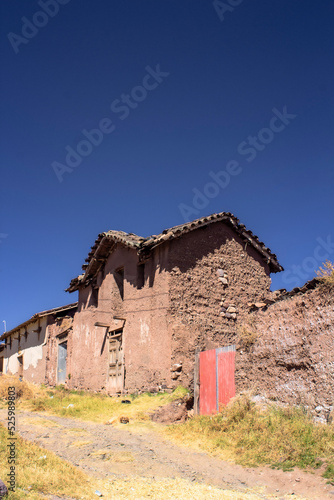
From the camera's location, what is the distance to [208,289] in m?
15.2

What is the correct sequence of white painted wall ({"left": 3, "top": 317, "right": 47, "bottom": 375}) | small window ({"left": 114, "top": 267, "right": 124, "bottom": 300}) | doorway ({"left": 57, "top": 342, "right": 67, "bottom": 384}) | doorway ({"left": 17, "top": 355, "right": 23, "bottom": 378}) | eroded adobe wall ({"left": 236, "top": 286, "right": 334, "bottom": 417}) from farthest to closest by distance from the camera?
doorway ({"left": 17, "top": 355, "right": 23, "bottom": 378}) < white painted wall ({"left": 3, "top": 317, "right": 47, "bottom": 375}) < doorway ({"left": 57, "top": 342, "right": 67, "bottom": 384}) < small window ({"left": 114, "top": 267, "right": 124, "bottom": 300}) < eroded adobe wall ({"left": 236, "top": 286, "right": 334, "bottom": 417})

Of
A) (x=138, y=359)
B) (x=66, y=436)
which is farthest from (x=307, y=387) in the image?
(x=138, y=359)

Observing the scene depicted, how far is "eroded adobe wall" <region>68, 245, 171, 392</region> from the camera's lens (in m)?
14.3

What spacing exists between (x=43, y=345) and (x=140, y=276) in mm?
11491

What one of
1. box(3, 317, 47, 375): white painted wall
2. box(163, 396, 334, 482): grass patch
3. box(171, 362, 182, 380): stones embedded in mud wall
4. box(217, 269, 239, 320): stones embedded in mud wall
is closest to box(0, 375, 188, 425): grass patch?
box(171, 362, 182, 380): stones embedded in mud wall

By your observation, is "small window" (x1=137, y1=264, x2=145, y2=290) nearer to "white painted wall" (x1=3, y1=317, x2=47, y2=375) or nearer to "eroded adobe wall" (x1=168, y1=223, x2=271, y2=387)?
"eroded adobe wall" (x1=168, y1=223, x2=271, y2=387)

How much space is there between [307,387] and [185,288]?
254 inches

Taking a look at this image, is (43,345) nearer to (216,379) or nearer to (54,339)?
(54,339)

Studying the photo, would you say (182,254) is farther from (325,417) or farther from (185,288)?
(325,417)

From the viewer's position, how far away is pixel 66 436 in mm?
9828

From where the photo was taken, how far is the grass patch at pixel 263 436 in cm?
736

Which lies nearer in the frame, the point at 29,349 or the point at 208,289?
the point at 208,289

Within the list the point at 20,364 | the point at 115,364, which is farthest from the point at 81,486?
the point at 20,364

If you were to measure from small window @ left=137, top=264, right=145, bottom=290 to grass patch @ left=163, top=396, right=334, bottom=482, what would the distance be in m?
6.20
